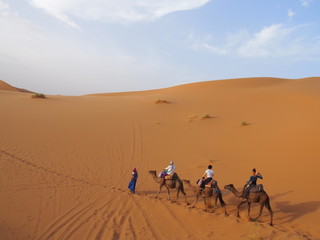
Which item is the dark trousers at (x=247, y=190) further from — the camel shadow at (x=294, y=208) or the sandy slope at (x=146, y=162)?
the camel shadow at (x=294, y=208)

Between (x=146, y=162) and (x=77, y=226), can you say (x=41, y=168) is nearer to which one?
(x=146, y=162)

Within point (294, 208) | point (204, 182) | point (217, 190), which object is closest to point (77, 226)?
point (204, 182)

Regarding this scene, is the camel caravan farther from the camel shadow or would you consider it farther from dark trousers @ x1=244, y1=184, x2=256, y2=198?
the camel shadow

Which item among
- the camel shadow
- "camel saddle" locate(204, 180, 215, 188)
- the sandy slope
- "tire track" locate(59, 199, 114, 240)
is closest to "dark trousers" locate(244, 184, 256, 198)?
the sandy slope

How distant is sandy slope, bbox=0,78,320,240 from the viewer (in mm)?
7695

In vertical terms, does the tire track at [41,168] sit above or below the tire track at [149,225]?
above

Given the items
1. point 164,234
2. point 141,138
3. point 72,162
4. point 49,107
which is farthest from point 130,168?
point 49,107

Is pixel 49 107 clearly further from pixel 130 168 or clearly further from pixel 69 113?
pixel 130 168

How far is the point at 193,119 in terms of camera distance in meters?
20.7

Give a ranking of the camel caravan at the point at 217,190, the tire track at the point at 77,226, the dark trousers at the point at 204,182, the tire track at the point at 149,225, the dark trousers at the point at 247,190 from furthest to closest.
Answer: the dark trousers at the point at 204,182 < the dark trousers at the point at 247,190 < the camel caravan at the point at 217,190 < the tire track at the point at 149,225 < the tire track at the point at 77,226

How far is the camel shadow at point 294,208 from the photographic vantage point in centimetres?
890

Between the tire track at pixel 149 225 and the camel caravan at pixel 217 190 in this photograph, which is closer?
the tire track at pixel 149 225

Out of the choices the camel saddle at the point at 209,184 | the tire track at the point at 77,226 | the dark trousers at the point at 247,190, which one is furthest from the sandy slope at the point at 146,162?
the camel saddle at the point at 209,184

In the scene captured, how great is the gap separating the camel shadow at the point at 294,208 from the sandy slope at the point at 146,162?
32 mm
